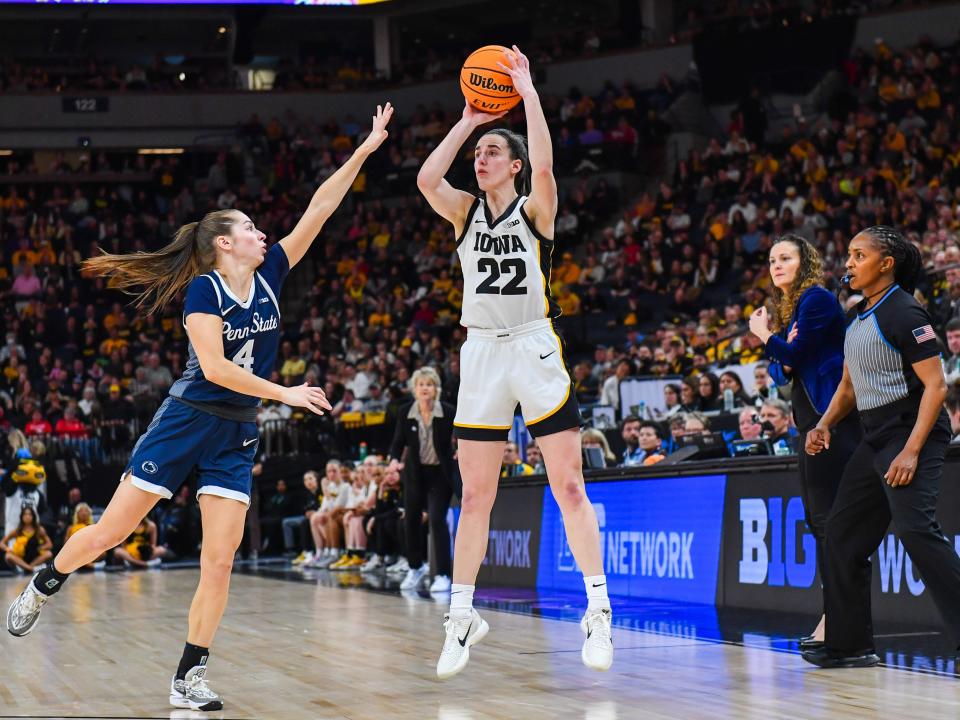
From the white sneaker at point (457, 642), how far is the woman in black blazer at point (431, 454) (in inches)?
207

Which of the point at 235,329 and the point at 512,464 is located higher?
the point at 235,329

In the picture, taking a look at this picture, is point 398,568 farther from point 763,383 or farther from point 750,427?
point 750,427

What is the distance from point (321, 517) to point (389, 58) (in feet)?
63.5

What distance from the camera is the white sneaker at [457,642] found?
524cm

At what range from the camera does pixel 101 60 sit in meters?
34.0

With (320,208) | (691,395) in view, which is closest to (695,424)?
(691,395)

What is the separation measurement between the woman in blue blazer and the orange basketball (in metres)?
1.56

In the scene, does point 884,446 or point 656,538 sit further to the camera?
point 656,538

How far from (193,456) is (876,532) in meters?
2.97

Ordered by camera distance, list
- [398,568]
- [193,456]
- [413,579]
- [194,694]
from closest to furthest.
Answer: [194,694]
[193,456]
[413,579]
[398,568]

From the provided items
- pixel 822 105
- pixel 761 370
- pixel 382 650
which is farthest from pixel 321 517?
pixel 822 105

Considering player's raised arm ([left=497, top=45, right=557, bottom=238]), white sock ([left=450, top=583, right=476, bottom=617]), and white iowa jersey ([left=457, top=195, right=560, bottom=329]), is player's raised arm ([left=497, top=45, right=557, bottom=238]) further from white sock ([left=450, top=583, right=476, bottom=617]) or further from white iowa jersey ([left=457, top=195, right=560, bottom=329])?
white sock ([left=450, top=583, right=476, bottom=617])

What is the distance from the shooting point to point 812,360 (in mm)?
6027

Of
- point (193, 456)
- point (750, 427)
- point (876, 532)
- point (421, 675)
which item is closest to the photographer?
point (193, 456)
